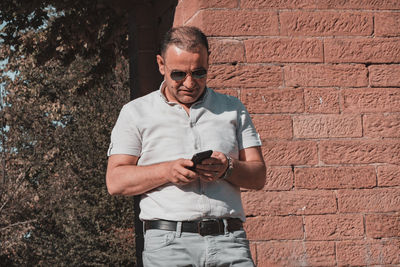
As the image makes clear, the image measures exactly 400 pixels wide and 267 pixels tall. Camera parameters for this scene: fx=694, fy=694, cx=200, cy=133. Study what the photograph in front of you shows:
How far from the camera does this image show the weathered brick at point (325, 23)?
5133 mm

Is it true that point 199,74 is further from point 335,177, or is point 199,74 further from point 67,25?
point 67,25

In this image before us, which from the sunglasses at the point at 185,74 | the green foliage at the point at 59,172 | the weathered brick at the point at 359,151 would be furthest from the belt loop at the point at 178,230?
the green foliage at the point at 59,172

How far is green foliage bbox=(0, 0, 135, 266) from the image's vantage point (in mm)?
17172

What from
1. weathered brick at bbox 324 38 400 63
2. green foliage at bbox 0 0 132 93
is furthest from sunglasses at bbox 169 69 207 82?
green foliage at bbox 0 0 132 93

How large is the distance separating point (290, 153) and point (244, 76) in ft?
2.13

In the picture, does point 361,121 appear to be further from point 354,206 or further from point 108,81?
point 108,81

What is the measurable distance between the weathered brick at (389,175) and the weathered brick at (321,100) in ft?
1.84

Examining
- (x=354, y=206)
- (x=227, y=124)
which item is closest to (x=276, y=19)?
(x=354, y=206)

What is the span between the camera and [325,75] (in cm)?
515

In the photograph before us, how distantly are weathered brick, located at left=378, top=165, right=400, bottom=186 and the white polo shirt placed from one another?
2.59 meters

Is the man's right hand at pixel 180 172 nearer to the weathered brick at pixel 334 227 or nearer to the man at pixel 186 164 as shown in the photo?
the man at pixel 186 164

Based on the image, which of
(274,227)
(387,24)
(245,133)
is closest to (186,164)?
(245,133)

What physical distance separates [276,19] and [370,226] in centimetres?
167

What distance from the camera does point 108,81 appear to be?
1802cm
